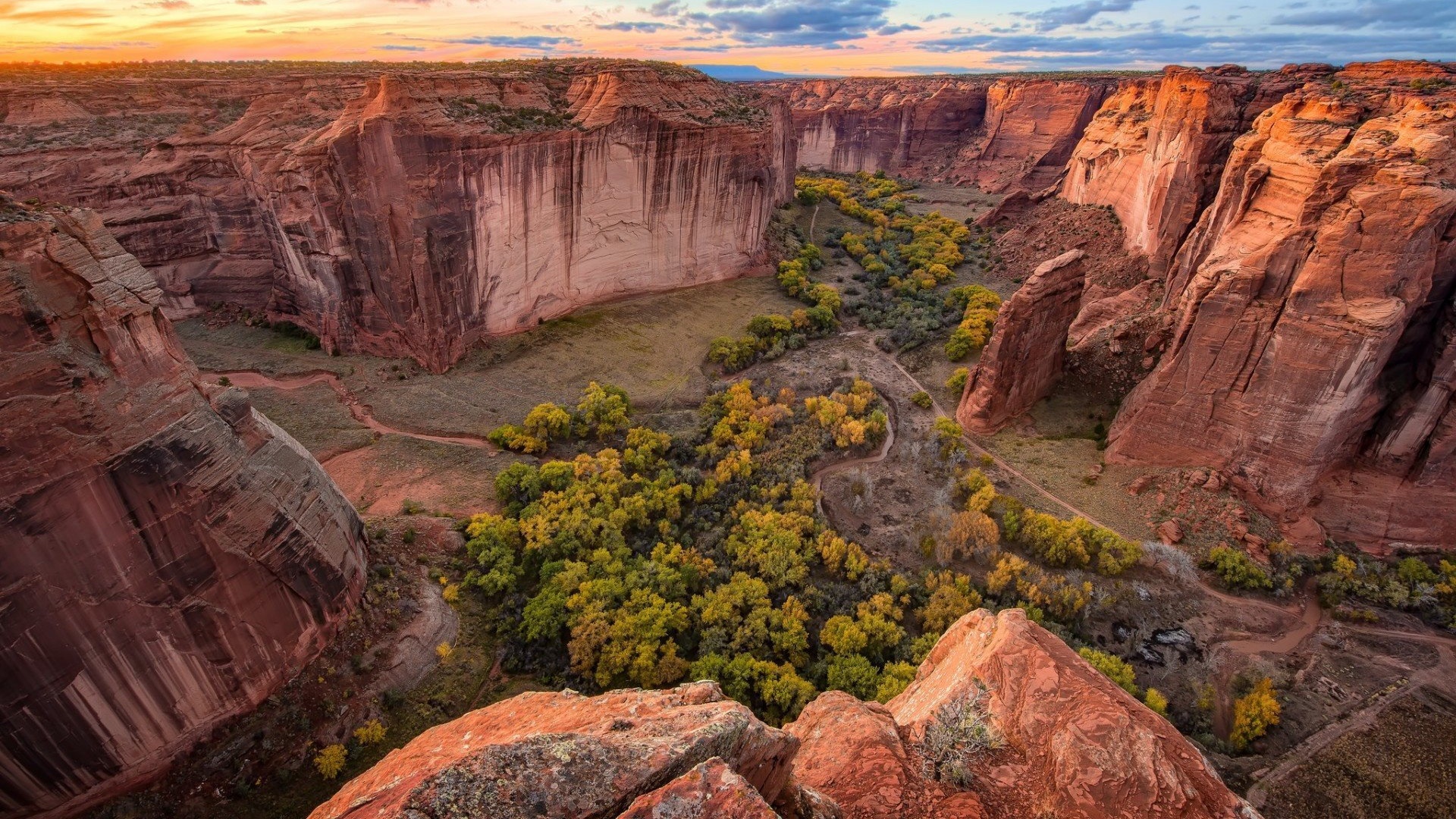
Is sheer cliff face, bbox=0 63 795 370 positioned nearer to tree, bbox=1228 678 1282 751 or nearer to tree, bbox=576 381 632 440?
tree, bbox=576 381 632 440

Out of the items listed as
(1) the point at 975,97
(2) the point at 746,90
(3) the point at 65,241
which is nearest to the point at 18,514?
(3) the point at 65,241

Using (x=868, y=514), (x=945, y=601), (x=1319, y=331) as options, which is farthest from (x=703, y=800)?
(x=1319, y=331)

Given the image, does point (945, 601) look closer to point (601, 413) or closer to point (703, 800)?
point (703, 800)

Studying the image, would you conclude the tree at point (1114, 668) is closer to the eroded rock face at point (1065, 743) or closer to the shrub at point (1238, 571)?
the shrub at point (1238, 571)

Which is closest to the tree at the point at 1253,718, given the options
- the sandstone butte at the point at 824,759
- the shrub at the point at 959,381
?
the sandstone butte at the point at 824,759

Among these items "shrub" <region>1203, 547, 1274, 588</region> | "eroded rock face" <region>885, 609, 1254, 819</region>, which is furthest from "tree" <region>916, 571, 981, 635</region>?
"eroded rock face" <region>885, 609, 1254, 819</region>
